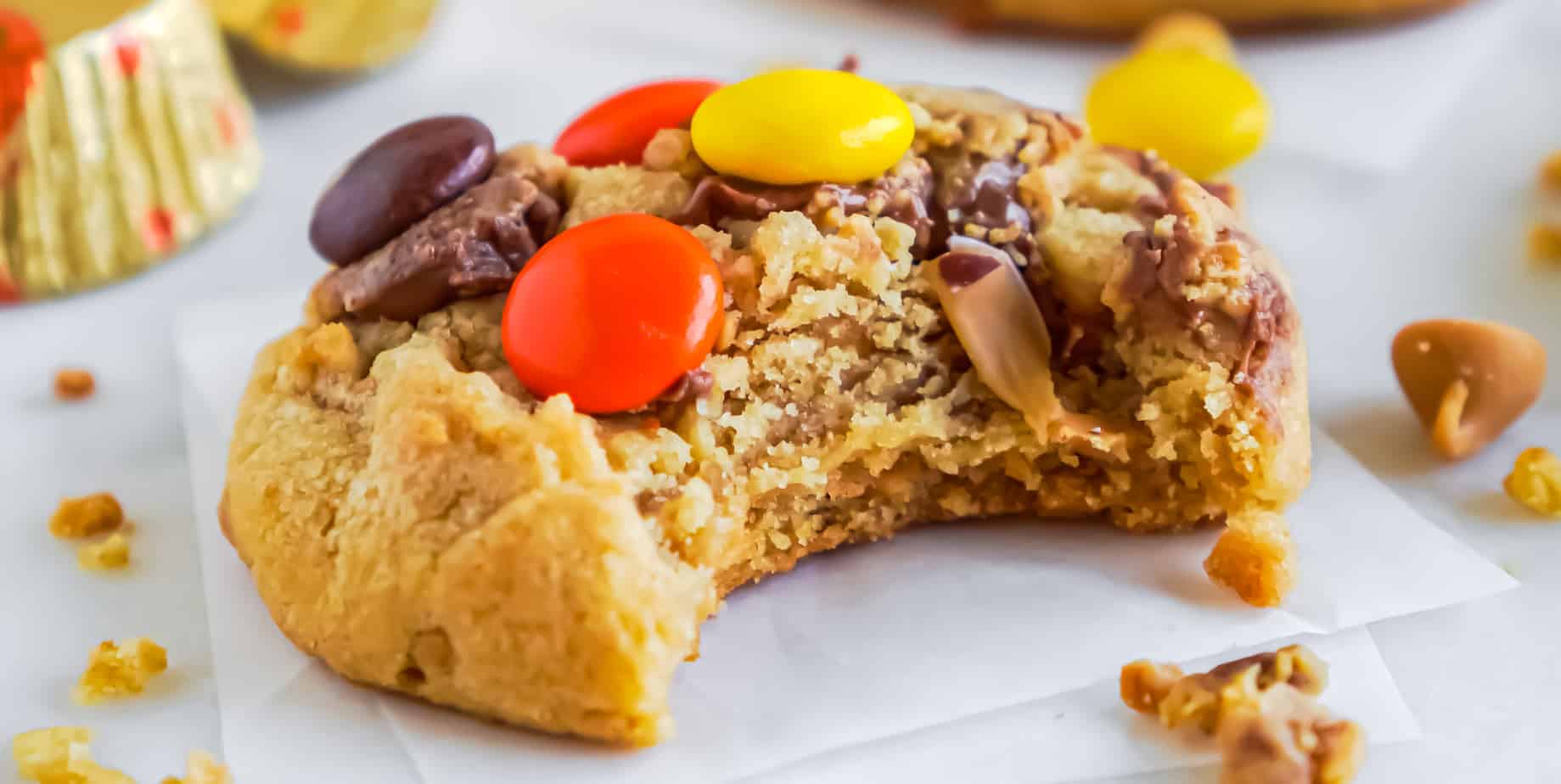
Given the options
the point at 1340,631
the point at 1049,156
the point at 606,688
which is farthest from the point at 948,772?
the point at 1049,156

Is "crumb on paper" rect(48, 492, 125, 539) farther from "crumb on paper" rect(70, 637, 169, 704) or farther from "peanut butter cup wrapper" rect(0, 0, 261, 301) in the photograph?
"peanut butter cup wrapper" rect(0, 0, 261, 301)

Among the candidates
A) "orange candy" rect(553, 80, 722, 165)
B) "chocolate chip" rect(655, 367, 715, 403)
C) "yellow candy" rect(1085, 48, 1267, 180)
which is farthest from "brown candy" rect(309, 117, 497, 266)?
"yellow candy" rect(1085, 48, 1267, 180)

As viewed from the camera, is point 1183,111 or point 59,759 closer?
point 59,759

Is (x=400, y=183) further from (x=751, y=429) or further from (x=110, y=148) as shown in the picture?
(x=110, y=148)

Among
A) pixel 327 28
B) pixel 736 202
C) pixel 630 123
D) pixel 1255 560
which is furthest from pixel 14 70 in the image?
pixel 1255 560

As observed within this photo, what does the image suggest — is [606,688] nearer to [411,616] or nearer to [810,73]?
[411,616]

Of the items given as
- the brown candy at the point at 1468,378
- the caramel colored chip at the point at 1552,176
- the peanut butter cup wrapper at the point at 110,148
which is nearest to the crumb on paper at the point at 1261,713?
the brown candy at the point at 1468,378

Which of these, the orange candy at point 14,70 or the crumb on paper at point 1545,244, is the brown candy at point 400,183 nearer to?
the orange candy at point 14,70
